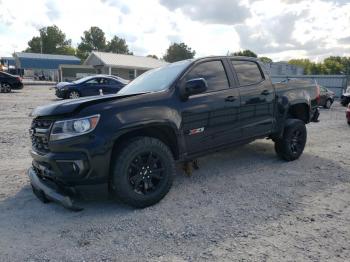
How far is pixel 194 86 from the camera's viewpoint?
4.28 meters

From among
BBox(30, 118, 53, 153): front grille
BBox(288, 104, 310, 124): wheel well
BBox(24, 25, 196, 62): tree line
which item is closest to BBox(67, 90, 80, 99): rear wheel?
BBox(288, 104, 310, 124): wheel well

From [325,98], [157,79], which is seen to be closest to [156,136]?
[157,79]

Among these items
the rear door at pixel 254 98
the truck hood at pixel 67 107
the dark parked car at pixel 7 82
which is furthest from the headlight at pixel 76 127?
the dark parked car at pixel 7 82

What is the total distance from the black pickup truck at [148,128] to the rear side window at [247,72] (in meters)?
0.02

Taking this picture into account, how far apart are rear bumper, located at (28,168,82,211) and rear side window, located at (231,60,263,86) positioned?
314 centimetres

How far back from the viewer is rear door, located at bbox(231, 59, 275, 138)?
5.29 meters

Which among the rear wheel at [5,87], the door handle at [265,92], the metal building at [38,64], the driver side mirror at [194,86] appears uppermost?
the metal building at [38,64]

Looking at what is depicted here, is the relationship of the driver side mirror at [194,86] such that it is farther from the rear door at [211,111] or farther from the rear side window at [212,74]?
the rear side window at [212,74]

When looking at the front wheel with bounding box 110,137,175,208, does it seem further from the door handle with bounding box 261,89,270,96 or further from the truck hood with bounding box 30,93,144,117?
the door handle with bounding box 261,89,270,96

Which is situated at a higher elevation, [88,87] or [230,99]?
[88,87]

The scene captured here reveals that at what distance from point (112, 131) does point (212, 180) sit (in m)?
2.09

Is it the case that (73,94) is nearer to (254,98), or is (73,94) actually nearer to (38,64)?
(254,98)

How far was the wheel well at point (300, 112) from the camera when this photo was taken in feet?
21.4

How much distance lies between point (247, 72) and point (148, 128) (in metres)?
2.24
